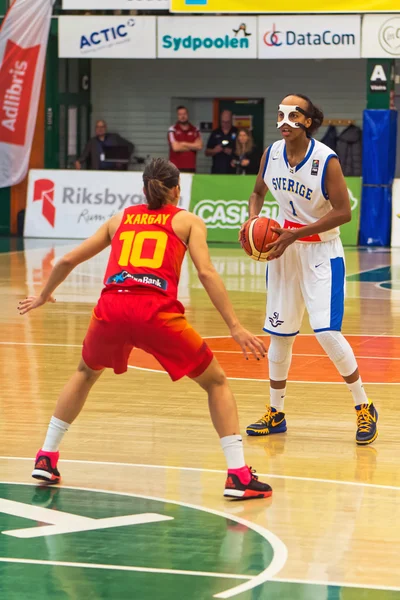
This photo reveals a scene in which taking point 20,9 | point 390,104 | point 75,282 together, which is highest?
point 20,9

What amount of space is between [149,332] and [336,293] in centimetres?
178

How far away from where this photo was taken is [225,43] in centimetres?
2236

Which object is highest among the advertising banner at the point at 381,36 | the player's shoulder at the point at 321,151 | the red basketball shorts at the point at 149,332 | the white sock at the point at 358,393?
the advertising banner at the point at 381,36

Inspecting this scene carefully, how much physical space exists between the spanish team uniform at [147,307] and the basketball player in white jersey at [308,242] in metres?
1.32

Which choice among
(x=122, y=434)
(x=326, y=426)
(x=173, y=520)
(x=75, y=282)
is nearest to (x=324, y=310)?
(x=326, y=426)

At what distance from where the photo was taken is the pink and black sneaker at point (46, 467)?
625 centimetres

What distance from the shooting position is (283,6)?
850 inches

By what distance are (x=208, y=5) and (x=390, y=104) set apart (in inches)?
146

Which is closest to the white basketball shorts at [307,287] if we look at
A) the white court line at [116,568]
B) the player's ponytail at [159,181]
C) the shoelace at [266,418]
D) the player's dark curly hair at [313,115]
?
the shoelace at [266,418]

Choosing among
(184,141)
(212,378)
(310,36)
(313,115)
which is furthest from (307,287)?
(184,141)

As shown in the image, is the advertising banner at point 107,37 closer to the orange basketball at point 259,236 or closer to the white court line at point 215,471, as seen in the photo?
the orange basketball at point 259,236

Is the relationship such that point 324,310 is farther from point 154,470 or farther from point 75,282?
point 75,282

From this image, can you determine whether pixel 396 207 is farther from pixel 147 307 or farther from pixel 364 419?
pixel 147 307

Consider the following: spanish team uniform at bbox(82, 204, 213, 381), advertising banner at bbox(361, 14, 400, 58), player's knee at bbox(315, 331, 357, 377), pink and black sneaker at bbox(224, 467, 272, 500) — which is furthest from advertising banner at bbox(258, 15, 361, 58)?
pink and black sneaker at bbox(224, 467, 272, 500)
